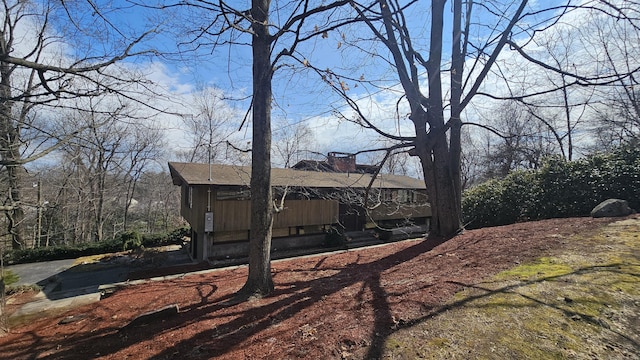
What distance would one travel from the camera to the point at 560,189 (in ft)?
29.8

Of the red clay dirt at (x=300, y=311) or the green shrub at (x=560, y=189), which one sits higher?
the green shrub at (x=560, y=189)

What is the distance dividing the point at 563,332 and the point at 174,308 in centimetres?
503

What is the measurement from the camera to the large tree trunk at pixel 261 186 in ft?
15.5

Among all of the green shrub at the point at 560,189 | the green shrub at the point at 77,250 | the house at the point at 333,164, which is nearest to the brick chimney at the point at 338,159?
the house at the point at 333,164

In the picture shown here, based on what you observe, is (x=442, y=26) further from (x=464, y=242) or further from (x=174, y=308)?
(x=174, y=308)

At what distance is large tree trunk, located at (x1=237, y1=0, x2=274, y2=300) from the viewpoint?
471 centimetres

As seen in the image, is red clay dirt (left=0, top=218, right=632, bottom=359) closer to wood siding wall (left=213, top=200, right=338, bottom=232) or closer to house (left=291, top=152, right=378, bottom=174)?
house (left=291, top=152, right=378, bottom=174)

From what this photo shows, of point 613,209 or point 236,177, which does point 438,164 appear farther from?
point 236,177

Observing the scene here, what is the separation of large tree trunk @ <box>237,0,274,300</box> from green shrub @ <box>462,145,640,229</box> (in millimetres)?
5969

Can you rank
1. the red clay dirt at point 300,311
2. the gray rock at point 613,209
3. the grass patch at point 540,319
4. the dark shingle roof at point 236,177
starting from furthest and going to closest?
the dark shingle roof at point 236,177
the gray rock at point 613,209
the red clay dirt at point 300,311
the grass patch at point 540,319

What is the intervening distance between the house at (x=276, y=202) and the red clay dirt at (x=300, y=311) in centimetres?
450

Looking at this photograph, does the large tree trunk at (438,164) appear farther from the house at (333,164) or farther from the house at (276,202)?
the house at (276,202)

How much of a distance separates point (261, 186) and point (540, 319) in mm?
3987

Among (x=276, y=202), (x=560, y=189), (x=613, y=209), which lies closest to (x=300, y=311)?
(x=613, y=209)
